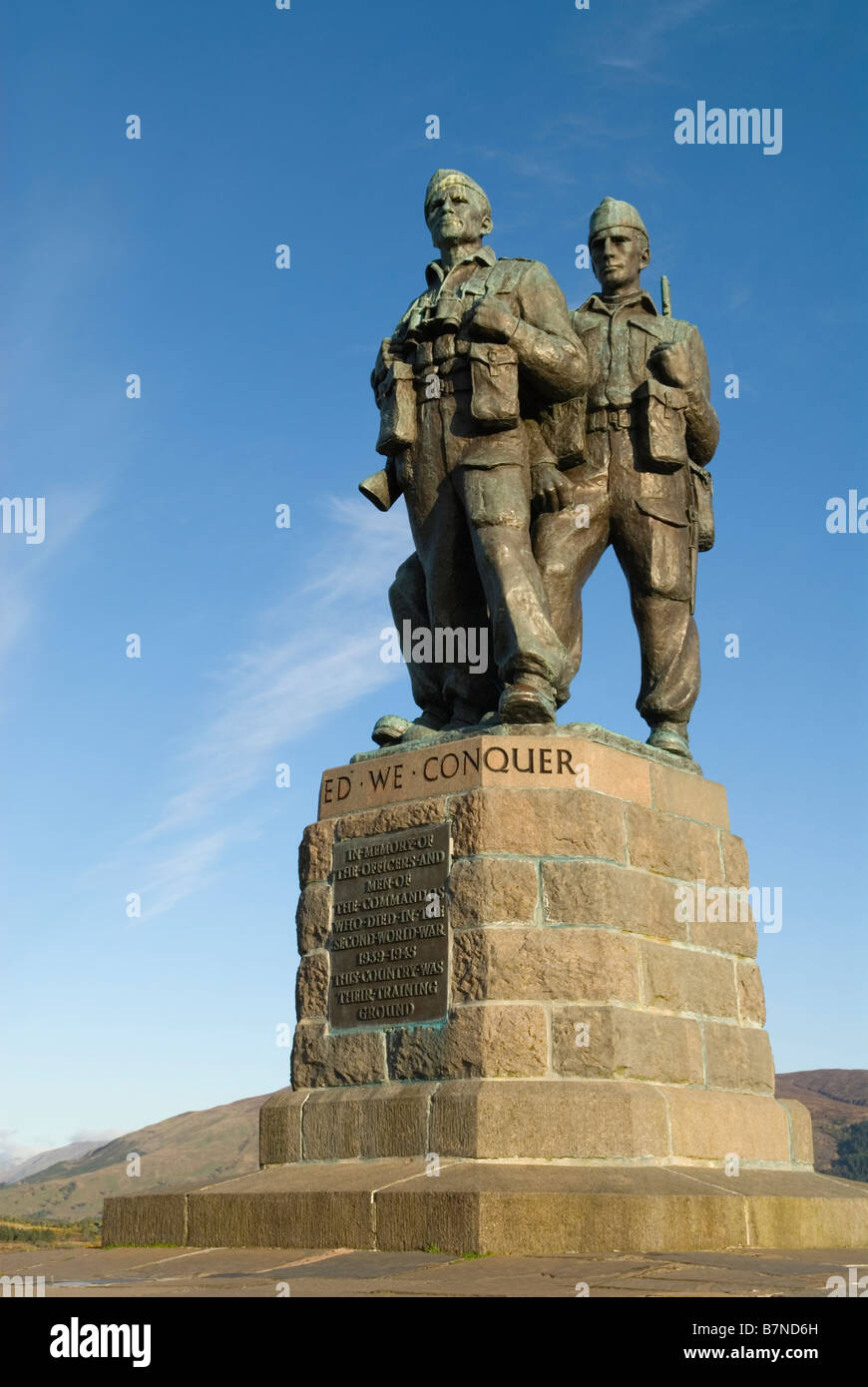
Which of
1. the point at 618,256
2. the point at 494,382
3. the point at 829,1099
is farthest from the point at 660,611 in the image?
the point at 829,1099

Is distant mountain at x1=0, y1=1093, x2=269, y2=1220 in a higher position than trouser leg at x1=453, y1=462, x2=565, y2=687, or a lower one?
lower

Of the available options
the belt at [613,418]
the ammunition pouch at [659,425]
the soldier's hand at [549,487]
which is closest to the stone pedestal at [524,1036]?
the soldier's hand at [549,487]

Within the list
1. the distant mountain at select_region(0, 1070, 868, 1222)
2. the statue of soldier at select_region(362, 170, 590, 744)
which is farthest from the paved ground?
the distant mountain at select_region(0, 1070, 868, 1222)

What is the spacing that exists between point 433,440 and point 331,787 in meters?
2.16

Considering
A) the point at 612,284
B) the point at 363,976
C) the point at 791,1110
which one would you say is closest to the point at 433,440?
the point at 612,284

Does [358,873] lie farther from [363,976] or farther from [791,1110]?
[791,1110]

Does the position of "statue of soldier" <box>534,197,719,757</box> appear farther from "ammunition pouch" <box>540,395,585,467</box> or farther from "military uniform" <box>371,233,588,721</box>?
"military uniform" <box>371,233,588,721</box>

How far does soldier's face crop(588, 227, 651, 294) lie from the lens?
9.32m

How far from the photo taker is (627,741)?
820 centimetres

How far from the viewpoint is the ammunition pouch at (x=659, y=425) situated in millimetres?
8867

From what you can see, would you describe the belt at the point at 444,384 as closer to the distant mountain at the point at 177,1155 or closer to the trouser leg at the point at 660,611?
the trouser leg at the point at 660,611

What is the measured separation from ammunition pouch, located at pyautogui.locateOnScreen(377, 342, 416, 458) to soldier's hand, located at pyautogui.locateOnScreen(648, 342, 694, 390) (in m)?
1.52

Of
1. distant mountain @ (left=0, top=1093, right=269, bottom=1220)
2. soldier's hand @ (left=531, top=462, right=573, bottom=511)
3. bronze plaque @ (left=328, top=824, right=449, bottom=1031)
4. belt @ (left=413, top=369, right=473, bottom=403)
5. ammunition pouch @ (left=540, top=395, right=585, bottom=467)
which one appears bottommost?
distant mountain @ (left=0, top=1093, right=269, bottom=1220)
